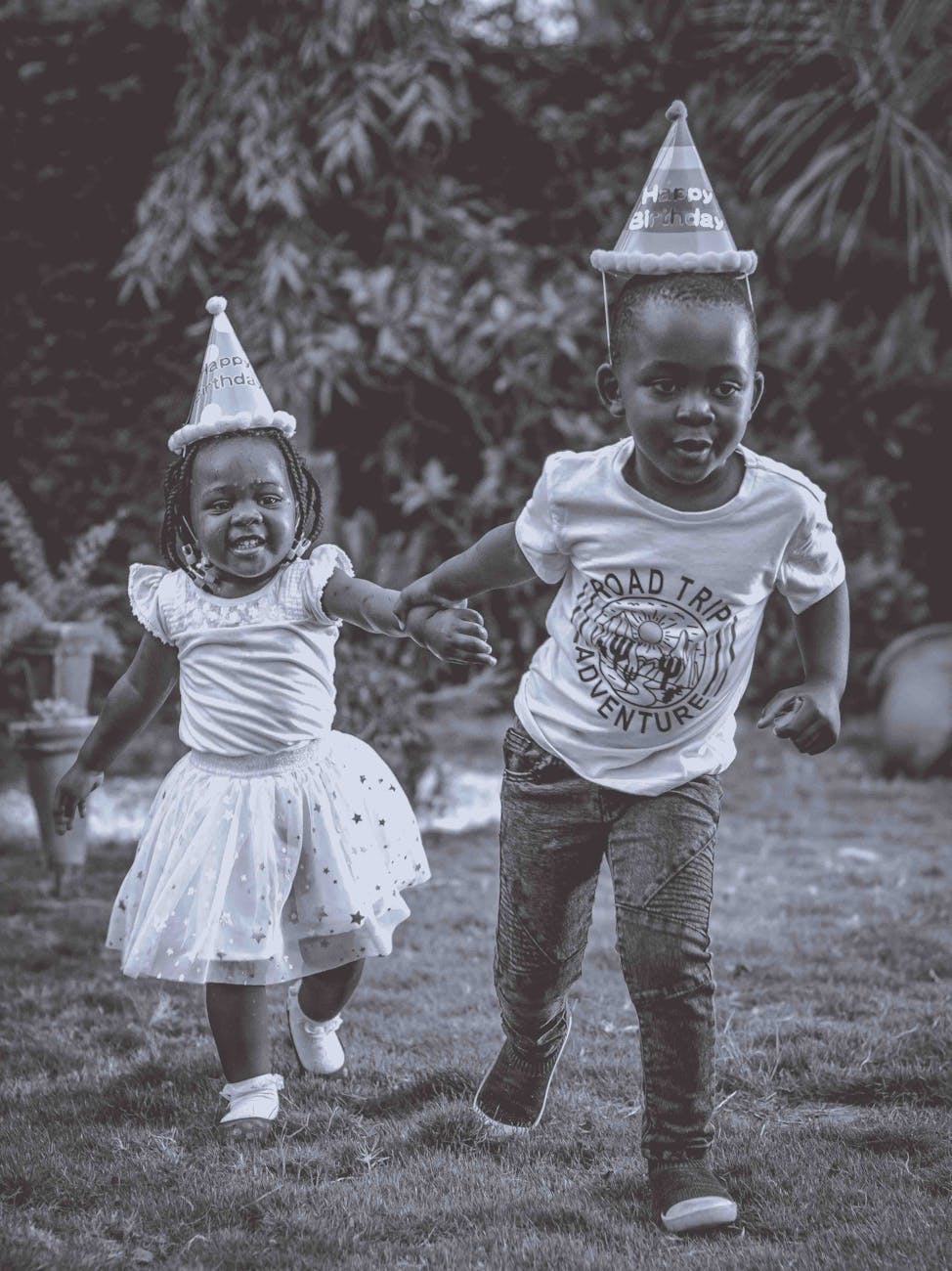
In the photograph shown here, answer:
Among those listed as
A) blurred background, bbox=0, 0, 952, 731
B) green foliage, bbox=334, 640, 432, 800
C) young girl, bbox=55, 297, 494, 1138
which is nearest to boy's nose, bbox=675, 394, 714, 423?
young girl, bbox=55, 297, 494, 1138

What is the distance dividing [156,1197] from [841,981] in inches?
68.5

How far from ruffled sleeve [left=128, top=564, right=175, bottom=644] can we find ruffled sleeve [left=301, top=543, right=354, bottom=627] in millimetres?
280

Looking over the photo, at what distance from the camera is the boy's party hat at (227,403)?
8.62ft

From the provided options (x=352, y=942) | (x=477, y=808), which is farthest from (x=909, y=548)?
(x=352, y=942)

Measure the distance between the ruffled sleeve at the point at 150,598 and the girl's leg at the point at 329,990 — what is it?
69cm

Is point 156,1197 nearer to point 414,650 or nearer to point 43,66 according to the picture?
point 414,650

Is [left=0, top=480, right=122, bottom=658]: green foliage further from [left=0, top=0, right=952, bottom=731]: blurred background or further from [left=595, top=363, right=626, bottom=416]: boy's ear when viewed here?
[left=595, top=363, right=626, bottom=416]: boy's ear

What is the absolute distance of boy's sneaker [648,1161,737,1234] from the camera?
2.02 meters

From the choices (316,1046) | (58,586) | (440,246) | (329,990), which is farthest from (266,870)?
(440,246)

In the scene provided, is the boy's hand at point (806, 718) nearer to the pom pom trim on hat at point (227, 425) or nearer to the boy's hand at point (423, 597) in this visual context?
the boy's hand at point (423, 597)

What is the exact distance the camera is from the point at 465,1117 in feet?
8.01

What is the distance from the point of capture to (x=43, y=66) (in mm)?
6332

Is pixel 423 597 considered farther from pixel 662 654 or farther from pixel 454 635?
pixel 662 654

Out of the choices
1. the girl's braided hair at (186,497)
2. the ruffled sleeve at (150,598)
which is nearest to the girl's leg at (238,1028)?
the ruffled sleeve at (150,598)
